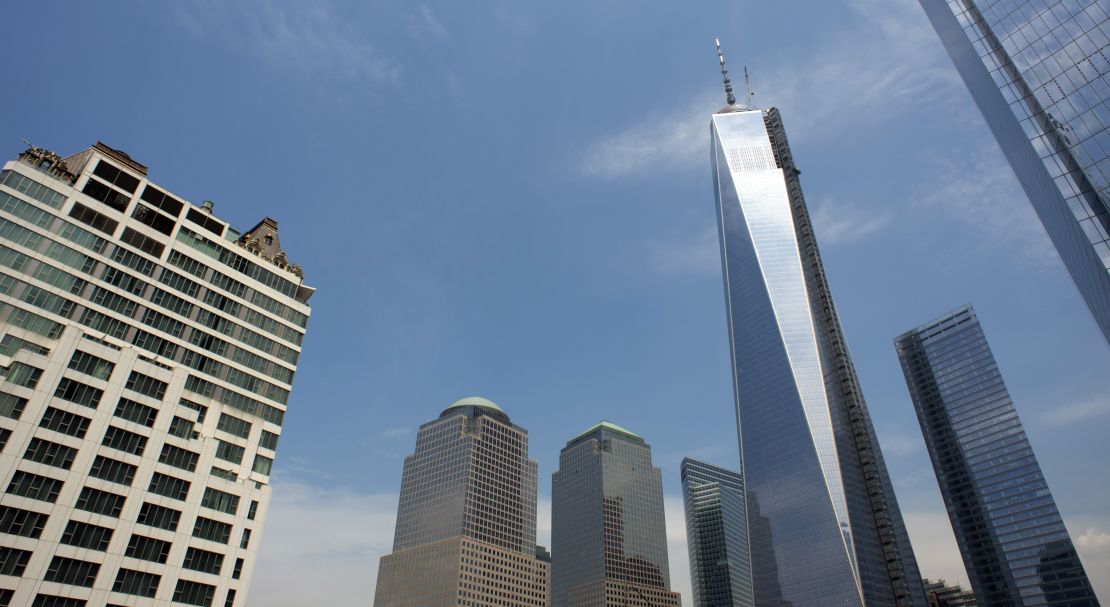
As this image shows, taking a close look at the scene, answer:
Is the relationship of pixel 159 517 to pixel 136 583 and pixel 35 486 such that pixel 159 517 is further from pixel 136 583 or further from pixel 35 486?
pixel 35 486

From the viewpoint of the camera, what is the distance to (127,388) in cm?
6631

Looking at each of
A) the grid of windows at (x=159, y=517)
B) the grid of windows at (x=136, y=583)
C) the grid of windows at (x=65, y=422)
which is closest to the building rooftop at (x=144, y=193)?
the grid of windows at (x=65, y=422)

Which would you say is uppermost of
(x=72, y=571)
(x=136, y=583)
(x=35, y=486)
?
(x=35, y=486)

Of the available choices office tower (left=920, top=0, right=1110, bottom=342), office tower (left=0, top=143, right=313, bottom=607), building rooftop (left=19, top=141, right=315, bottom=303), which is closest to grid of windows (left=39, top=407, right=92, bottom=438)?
office tower (left=0, top=143, right=313, bottom=607)

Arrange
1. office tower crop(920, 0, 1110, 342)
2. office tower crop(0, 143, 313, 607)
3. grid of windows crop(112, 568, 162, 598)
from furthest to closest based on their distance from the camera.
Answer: office tower crop(920, 0, 1110, 342) → grid of windows crop(112, 568, 162, 598) → office tower crop(0, 143, 313, 607)

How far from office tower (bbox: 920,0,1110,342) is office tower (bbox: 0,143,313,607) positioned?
9414 cm

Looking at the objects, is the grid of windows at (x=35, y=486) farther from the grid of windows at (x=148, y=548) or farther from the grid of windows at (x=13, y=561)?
the grid of windows at (x=148, y=548)

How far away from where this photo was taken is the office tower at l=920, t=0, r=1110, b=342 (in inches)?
2630

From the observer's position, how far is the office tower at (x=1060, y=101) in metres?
66.8

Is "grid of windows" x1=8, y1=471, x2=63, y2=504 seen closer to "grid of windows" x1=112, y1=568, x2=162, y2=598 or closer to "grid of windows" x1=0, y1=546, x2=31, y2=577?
"grid of windows" x1=0, y1=546, x2=31, y2=577

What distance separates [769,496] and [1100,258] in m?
147

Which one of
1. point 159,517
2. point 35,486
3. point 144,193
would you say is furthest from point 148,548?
point 144,193

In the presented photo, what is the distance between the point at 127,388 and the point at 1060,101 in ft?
346

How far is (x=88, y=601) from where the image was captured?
5694 cm
